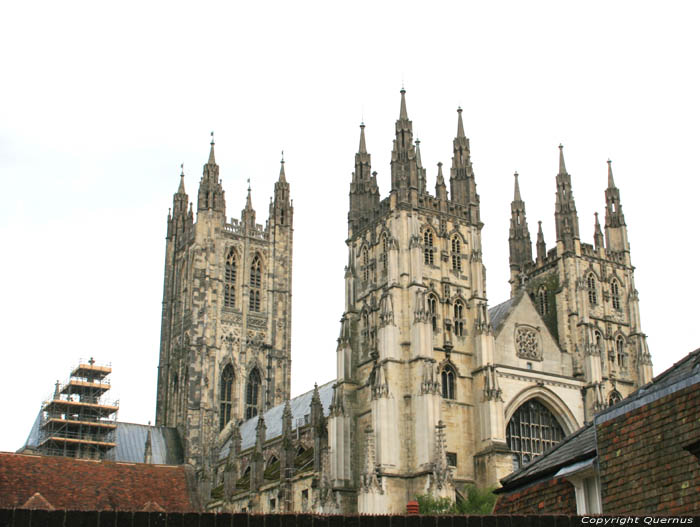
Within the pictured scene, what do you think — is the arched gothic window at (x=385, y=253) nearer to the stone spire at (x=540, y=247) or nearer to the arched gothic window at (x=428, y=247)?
the arched gothic window at (x=428, y=247)

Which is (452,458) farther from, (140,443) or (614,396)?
(140,443)

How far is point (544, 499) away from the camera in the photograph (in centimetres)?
1914

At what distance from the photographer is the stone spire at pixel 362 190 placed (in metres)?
59.0

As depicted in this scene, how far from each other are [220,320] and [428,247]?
3114 cm

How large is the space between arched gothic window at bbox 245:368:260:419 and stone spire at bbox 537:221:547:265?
96.5ft

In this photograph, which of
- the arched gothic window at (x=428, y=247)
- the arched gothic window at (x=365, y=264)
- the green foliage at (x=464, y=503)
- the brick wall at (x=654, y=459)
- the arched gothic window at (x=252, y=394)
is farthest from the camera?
the arched gothic window at (x=252, y=394)

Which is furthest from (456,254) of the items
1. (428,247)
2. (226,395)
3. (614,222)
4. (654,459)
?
(654,459)

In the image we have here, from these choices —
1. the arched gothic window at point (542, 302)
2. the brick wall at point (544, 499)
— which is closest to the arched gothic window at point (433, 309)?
the arched gothic window at point (542, 302)

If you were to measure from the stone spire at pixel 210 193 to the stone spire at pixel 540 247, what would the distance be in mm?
31618

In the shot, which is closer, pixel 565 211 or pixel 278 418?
pixel 565 211

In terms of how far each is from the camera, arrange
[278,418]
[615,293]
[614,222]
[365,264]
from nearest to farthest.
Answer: [365,264] → [615,293] → [614,222] → [278,418]

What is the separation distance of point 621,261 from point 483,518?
169 ft

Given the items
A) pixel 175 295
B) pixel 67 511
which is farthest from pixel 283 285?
pixel 67 511

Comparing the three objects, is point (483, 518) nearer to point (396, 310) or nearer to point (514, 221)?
point (396, 310)
